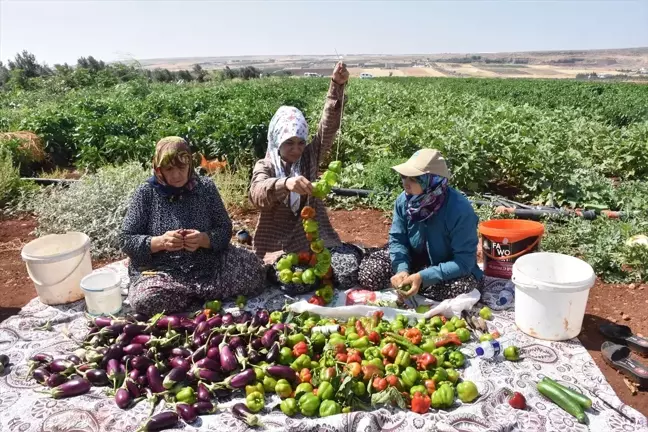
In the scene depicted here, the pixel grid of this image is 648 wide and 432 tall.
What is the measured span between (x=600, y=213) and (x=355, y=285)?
3.30m

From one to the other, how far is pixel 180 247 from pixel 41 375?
119 centimetres

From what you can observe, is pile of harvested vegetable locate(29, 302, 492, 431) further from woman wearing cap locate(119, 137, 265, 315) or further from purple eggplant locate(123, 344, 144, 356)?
woman wearing cap locate(119, 137, 265, 315)

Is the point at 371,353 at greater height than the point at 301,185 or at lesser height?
lesser

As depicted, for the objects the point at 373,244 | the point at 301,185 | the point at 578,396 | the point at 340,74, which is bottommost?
the point at 373,244

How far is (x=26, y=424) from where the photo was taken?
273 cm

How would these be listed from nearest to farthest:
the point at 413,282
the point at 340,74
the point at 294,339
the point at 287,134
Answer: the point at 294,339 → the point at 413,282 → the point at 287,134 → the point at 340,74

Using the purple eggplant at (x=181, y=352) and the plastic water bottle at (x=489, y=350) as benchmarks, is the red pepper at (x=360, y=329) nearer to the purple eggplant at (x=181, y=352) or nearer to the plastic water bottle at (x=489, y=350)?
the plastic water bottle at (x=489, y=350)

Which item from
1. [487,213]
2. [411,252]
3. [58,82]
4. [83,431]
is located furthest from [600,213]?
[58,82]

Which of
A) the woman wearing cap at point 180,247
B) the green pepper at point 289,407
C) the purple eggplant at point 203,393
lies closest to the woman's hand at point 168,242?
the woman wearing cap at point 180,247

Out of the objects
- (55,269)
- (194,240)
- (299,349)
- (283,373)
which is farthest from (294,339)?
(55,269)

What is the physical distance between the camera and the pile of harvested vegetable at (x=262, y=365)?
2773 mm

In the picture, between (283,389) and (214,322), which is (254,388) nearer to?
(283,389)

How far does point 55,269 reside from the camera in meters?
4.09

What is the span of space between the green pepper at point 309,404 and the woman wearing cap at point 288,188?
1569 mm
